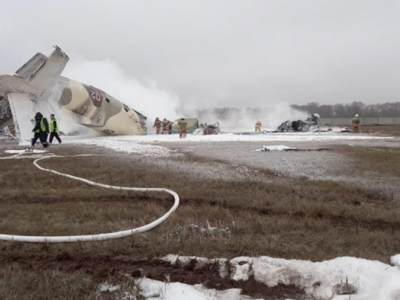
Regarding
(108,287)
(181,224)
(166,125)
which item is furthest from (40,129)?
(166,125)

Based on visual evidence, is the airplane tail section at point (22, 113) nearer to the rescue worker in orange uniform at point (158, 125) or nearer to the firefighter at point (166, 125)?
the rescue worker in orange uniform at point (158, 125)

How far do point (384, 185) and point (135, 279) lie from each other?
14.7 feet

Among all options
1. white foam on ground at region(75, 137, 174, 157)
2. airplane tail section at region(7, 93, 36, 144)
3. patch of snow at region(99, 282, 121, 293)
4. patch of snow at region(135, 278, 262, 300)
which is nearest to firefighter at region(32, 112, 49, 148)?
white foam on ground at region(75, 137, 174, 157)

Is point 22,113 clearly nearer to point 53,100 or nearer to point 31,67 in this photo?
point 31,67

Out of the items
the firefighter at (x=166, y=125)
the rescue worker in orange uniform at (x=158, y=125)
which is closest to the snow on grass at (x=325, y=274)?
the rescue worker in orange uniform at (x=158, y=125)

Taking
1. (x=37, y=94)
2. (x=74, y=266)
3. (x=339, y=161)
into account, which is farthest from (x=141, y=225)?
(x=37, y=94)

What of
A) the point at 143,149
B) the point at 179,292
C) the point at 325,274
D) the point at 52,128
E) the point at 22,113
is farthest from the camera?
the point at 22,113

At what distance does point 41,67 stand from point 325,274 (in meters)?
18.3

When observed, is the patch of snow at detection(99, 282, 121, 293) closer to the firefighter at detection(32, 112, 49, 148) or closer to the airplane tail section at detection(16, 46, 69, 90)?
the firefighter at detection(32, 112, 49, 148)

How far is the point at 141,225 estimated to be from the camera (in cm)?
360

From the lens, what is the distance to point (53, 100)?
67.4ft

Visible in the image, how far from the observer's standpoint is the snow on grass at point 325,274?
2.23m

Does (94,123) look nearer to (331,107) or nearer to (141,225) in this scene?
(141,225)

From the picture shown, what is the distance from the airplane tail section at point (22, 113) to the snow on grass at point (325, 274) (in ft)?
55.8
